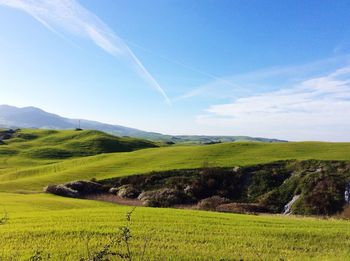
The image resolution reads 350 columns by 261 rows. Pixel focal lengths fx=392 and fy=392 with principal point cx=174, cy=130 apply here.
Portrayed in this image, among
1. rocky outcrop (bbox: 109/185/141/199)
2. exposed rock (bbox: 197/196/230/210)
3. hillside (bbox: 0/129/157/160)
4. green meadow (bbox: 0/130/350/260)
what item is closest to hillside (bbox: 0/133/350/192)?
rocky outcrop (bbox: 109/185/141/199)

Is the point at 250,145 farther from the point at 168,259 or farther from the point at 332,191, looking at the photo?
the point at 168,259

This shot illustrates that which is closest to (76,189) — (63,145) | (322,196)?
(322,196)

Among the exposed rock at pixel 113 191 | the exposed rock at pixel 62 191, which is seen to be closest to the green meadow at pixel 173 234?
the exposed rock at pixel 62 191

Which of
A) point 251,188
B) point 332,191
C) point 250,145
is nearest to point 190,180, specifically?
point 251,188

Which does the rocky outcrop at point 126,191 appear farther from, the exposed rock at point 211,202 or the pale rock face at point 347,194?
the pale rock face at point 347,194

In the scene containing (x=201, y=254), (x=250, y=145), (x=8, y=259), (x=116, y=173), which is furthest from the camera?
(x=250, y=145)

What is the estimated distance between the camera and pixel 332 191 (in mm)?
45750

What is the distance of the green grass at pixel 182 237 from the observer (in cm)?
1639

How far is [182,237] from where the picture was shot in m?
19.3

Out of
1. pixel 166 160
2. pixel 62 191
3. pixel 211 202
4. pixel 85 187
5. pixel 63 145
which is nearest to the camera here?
pixel 211 202

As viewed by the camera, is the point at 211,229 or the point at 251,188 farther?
the point at 251,188

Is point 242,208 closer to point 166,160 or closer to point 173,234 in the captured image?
point 173,234

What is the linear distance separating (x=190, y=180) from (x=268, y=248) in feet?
126

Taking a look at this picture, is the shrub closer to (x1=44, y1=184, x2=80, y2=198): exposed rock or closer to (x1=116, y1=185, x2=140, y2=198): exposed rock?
(x1=116, y1=185, x2=140, y2=198): exposed rock
